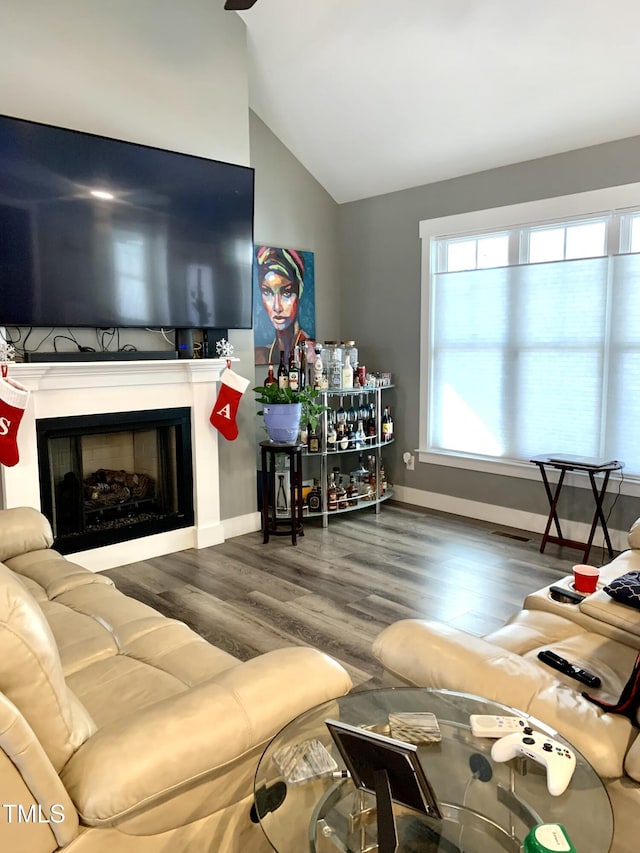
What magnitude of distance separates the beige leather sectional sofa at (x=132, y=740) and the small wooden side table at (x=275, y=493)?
8.30 feet

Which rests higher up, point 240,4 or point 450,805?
point 240,4

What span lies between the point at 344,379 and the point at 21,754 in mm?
4031

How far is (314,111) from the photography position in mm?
4781

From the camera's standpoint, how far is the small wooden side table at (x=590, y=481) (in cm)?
391

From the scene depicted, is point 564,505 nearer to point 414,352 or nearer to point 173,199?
point 414,352

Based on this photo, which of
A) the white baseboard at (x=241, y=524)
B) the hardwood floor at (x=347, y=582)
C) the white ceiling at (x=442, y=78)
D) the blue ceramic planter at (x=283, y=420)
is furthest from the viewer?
the white baseboard at (x=241, y=524)

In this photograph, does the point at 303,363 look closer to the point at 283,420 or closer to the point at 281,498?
the point at 283,420

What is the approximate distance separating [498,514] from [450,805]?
376 centimetres

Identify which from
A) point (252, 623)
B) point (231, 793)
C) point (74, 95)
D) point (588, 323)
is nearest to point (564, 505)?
point (588, 323)

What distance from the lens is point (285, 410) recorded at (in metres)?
4.32

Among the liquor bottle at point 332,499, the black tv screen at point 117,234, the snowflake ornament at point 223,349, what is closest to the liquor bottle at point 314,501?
the liquor bottle at point 332,499

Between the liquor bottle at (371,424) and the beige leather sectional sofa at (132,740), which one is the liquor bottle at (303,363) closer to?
the liquor bottle at (371,424)

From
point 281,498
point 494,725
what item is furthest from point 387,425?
point 494,725

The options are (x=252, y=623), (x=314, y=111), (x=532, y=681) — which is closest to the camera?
(x=532, y=681)
